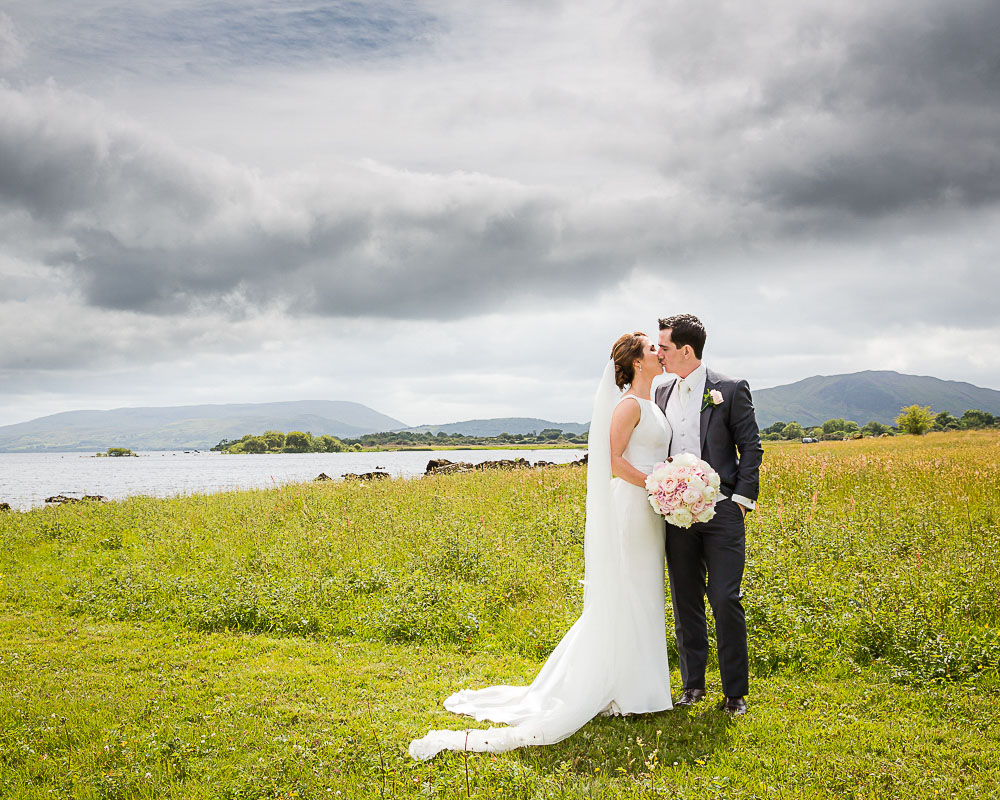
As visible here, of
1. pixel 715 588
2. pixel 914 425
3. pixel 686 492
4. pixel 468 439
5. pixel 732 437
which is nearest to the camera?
pixel 686 492

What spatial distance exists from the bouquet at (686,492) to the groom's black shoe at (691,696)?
1872 millimetres

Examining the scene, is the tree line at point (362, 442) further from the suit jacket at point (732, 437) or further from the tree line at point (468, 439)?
the suit jacket at point (732, 437)

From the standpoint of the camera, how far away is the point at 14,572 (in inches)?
562

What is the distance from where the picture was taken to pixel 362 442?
165625mm

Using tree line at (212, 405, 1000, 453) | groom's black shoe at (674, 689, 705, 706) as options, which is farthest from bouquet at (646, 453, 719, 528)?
tree line at (212, 405, 1000, 453)

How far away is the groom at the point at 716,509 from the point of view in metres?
6.02

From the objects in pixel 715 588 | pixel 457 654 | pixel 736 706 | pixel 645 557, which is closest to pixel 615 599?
pixel 645 557

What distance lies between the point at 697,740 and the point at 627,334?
3.81 meters

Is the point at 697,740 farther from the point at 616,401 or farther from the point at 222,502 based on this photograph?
the point at 222,502

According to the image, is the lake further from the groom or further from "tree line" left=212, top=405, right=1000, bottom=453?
"tree line" left=212, top=405, right=1000, bottom=453

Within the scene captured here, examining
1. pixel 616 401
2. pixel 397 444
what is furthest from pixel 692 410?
pixel 397 444

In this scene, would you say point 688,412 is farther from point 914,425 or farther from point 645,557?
point 914,425

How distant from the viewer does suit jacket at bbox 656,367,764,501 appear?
6.02 m

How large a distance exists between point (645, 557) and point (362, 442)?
537 ft
